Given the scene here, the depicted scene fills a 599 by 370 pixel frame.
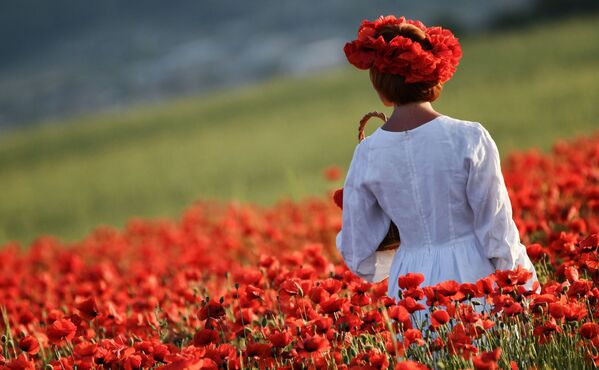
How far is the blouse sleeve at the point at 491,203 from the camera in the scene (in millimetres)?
3443

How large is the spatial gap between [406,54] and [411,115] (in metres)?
0.29

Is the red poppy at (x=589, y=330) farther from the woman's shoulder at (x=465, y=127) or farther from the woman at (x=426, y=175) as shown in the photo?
the woman's shoulder at (x=465, y=127)

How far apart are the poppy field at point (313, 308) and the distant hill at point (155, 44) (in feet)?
290

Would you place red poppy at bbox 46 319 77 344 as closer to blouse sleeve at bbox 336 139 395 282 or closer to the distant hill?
blouse sleeve at bbox 336 139 395 282

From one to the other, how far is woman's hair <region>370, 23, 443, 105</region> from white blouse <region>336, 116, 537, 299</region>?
0.12m

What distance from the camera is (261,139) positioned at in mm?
22141

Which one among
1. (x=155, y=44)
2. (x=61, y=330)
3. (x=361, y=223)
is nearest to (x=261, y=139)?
(x=361, y=223)

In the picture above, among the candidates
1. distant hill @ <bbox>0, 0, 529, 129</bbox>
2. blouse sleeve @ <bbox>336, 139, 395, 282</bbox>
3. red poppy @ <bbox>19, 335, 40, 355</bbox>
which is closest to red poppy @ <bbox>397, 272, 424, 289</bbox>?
blouse sleeve @ <bbox>336, 139, 395, 282</bbox>

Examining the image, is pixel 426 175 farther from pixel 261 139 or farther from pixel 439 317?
pixel 261 139

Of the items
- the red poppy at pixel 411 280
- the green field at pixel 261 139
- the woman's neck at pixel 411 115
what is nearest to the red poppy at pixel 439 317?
the red poppy at pixel 411 280

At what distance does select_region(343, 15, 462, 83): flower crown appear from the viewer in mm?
3410

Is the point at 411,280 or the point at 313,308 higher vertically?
the point at 411,280

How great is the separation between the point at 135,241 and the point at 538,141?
6.38 m

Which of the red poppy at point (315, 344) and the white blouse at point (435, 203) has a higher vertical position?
the white blouse at point (435, 203)
